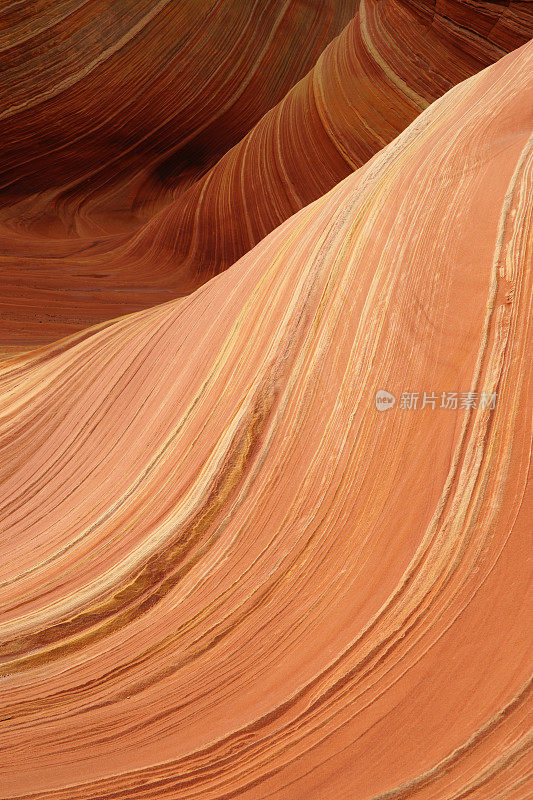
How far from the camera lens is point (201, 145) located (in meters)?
5.29

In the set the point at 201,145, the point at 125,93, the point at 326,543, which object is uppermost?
the point at 125,93

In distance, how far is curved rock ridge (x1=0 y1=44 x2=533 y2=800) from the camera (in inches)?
37.9

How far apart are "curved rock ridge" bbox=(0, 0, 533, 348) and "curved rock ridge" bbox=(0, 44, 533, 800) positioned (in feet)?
5.97

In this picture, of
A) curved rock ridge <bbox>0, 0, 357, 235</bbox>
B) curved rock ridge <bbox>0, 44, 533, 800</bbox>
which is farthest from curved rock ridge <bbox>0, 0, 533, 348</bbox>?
curved rock ridge <bbox>0, 44, 533, 800</bbox>

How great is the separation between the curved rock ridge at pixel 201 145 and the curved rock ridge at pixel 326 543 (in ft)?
5.97

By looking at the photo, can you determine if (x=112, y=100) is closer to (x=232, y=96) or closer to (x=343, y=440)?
(x=232, y=96)

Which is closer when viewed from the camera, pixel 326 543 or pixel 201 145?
pixel 326 543

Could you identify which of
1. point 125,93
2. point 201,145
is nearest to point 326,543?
point 125,93

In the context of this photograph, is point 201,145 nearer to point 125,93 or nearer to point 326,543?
point 125,93

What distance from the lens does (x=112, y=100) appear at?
Answer: 16.2ft

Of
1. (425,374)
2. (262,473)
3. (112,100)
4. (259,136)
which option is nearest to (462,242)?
(425,374)

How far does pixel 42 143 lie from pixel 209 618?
A: 14.7 feet

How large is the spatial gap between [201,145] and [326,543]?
4643 mm

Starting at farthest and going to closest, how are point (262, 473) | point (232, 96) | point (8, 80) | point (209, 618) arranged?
point (232, 96) → point (8, 80) → point (262, 473) → point (209, 618)
